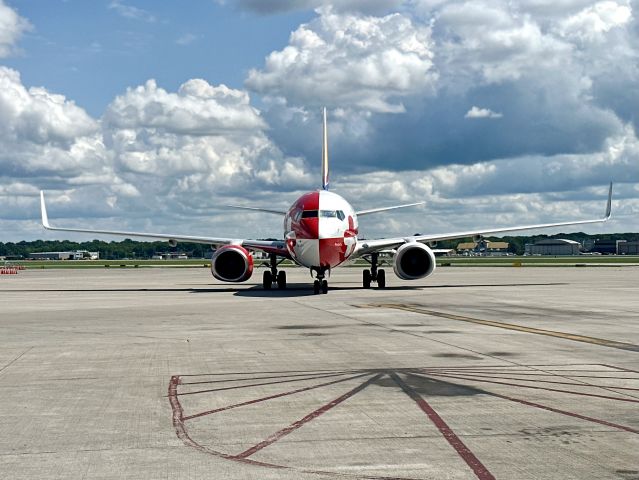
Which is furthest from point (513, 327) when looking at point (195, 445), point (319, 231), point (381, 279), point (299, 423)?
point (381, 279)

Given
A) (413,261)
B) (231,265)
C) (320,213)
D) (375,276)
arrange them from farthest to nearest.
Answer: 1. (375,276)
2. (231,265)
3. (413,261)
4. (320,213)

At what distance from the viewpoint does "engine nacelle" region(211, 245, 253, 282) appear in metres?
36.6

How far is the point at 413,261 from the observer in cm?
3659

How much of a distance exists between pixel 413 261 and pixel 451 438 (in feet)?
96.2

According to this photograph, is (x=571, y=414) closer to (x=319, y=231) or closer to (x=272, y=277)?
(x=319, y=231)

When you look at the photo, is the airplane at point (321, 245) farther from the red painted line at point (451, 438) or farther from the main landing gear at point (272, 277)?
the red painted line at point (451, 438)

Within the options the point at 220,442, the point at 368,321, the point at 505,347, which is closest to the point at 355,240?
the point at 368,321

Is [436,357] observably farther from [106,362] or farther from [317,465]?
[317,465]

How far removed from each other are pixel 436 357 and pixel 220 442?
21.2 ft

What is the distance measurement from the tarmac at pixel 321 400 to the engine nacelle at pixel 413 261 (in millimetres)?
15949

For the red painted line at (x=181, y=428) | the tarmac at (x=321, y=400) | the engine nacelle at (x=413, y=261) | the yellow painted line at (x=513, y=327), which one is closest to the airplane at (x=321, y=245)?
the engine nacelle at (x=413, y=261)

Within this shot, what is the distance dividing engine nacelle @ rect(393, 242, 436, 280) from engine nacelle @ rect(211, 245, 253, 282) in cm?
654

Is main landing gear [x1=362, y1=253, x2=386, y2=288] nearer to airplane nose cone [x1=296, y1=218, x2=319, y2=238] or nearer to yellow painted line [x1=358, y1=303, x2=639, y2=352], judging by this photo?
airplane nose cone [x1=296, y1=218, x2=319, y2=238]

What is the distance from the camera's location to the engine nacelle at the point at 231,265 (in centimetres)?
3656
